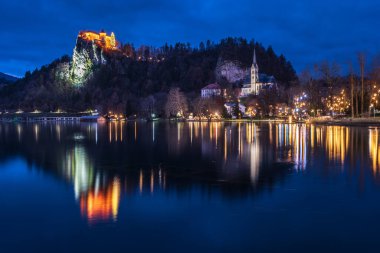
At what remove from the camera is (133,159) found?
873 inches

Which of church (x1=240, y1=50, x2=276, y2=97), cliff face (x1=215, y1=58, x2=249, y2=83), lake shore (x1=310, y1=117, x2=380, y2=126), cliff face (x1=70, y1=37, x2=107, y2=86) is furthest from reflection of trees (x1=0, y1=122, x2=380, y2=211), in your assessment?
cliff face (x1=70, y1=37, x2=107, y2=86)

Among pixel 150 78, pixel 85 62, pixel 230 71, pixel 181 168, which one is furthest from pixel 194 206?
pixel 85 62

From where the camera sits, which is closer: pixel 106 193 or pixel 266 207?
pixel 266 207

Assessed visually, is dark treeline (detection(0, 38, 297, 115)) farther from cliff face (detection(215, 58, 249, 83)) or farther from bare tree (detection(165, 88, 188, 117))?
bare tree (detection(165, 88, 188, 117))

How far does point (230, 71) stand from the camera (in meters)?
168

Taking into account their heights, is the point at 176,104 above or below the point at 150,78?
below

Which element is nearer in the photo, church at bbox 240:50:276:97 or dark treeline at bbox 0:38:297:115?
church at bbox 240:50:276:97

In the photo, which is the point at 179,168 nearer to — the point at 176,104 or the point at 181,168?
the point at 181,168

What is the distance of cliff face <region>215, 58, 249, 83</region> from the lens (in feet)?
543

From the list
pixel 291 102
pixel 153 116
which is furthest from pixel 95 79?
pixel 291 102

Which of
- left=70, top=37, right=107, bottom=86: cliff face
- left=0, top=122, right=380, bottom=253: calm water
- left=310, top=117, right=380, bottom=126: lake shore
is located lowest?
left=0, top=122, right=380, bottom=253: calm water

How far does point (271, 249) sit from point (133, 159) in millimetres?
15098

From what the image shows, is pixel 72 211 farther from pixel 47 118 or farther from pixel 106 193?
pixel 47 118

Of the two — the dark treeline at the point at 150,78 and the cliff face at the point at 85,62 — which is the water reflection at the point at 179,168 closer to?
the dark treeline at the point at 150,78
